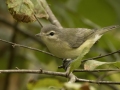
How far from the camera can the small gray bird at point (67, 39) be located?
4516 mm

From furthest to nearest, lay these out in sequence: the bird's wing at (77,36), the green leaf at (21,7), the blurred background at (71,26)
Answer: the bird's wing at (77,36)
the blurred background at (71,26)
the green leaf at (21,7)

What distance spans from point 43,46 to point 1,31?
2.30ft

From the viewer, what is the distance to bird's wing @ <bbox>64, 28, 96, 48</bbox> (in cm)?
482

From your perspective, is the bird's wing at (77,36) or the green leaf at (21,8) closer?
the green leaf at (21,8)

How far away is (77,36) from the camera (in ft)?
16.3

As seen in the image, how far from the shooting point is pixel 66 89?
1.49 metres

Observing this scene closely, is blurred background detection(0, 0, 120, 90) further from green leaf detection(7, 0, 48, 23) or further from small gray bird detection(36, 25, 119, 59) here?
green leaf detection(7, 0, 48, 23)

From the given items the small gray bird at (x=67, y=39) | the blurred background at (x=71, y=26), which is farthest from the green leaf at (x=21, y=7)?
the blurred background at (x=71, y=26)

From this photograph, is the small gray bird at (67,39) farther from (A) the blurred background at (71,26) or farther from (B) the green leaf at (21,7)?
(B) the green leaf at (21,7)

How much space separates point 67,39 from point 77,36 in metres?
0.16

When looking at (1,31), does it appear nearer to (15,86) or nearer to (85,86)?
(15,86)

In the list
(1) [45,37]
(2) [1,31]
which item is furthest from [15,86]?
(1) [45,37]

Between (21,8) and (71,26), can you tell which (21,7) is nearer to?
(21,8)

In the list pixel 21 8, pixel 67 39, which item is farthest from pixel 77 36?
pixel 21 8
